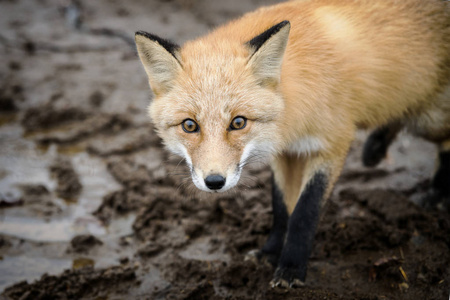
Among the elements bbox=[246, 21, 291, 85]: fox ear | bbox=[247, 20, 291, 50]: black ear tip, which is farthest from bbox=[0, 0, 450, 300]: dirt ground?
bbox=[247, 20, 291, 50]: black ear tip

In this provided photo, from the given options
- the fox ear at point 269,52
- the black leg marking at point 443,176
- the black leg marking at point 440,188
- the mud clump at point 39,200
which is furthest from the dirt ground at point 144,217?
the fox ear at point 269,52

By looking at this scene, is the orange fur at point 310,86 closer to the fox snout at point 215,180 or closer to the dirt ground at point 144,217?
the fox snout at point 215,180

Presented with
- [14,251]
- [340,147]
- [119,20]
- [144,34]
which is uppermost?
[119,20]

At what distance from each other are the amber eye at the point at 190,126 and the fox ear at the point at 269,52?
0.55 m

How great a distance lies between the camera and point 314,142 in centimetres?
304

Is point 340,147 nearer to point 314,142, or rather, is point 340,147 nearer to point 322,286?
point 314,142

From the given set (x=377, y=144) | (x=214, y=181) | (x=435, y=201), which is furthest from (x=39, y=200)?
(x=435, y=201)

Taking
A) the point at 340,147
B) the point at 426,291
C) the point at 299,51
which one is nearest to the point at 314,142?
the point at 340,147

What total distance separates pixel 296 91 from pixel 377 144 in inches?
82.9

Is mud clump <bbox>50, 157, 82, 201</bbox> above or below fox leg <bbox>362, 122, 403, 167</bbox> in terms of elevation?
above

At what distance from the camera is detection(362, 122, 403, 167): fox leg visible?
177 inches

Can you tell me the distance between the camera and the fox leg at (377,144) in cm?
449

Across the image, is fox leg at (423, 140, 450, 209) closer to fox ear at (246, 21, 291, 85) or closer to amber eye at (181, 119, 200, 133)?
fox ear at (246, 21, 291, 85)

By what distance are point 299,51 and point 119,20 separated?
6.40 m
